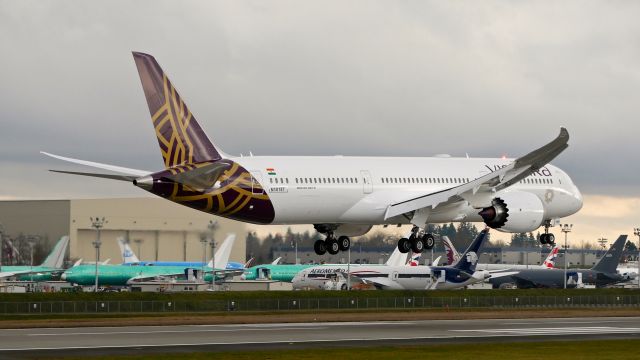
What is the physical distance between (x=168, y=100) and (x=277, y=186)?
25.8ft

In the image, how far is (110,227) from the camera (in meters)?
167

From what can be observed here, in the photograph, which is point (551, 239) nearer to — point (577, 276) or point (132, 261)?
point (577, 276)

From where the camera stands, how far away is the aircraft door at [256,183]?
64.4 metres

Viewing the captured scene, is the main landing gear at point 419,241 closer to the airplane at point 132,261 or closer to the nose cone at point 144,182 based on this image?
the nose cone at point 144,182

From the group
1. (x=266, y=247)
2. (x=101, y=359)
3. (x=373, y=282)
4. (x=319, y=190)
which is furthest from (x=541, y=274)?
(x=101, y=359)

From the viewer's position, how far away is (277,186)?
215ft

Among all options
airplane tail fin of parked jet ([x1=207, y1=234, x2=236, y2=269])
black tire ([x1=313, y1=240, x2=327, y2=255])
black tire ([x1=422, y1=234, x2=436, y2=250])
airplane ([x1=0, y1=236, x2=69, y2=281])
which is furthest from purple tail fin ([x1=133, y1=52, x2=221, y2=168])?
airplane tail fin of parked jet ([x1=207, y1=234, x2=236, y2=269])

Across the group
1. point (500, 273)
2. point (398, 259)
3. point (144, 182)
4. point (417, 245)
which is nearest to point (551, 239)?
point (417, 245)

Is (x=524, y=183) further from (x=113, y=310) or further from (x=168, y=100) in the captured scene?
(x=113, y=310)

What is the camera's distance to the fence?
8912cm

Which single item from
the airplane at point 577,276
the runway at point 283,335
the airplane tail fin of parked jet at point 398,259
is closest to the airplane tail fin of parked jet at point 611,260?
the airplane at point 577,276

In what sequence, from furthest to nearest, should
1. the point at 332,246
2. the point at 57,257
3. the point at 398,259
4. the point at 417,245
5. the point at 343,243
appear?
the point at 57,257
the point at 398,259
the point at 343,243
the point at 332,246
the point at 417,245

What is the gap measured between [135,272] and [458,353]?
95706mm

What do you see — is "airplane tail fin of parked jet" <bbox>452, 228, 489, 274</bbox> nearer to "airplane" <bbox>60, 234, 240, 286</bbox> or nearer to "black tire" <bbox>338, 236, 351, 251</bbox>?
"airplane" <bbox>60, 234, 240, 286</bbox>
